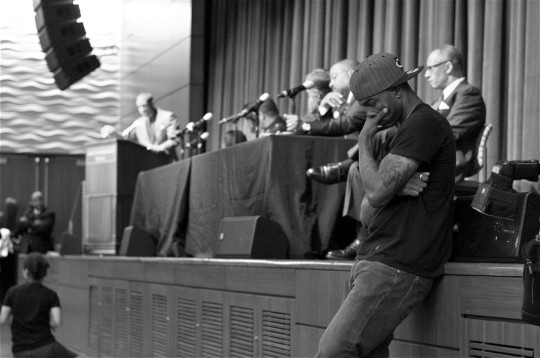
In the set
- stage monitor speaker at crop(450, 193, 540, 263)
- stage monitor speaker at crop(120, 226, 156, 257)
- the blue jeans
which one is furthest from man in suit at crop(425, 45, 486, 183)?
stage monitor speaker at crop(120, 226, 156, 257)

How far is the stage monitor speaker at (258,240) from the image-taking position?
6.09 meters

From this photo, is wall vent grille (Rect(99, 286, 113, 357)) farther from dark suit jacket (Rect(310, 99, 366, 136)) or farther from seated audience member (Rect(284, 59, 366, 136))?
dark suit jacket (Rect(310, 99, 366, 136))

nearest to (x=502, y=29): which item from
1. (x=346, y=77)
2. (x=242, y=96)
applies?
(x=346, y=77)

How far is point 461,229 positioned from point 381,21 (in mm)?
5891

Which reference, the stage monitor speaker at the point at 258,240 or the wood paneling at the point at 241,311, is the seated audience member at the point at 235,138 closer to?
the wood paneling at the point at 241,311

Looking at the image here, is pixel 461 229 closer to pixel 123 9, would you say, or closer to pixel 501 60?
pixel 501 60

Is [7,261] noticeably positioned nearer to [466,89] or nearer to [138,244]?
[138,244]

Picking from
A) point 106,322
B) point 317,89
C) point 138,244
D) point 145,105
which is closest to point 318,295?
point 317,89

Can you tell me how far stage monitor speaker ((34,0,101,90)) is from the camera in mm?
9180

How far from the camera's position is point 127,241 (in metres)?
8.74

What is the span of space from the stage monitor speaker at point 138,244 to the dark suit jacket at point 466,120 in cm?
374

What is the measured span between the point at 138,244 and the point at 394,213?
215 inches

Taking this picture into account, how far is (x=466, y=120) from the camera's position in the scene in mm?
5492

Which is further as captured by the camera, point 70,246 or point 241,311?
point 70,246
